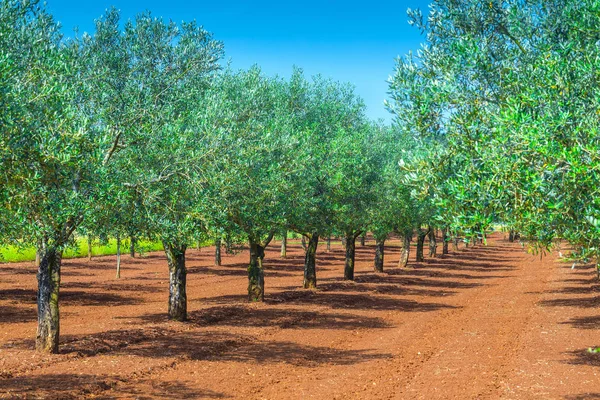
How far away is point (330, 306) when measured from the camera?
41.5 metres

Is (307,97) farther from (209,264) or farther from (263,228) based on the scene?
(263,228)

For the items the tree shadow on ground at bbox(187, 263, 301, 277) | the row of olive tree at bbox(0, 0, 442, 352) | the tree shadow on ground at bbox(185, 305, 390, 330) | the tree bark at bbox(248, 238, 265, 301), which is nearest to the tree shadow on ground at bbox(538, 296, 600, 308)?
the tree shadow on ground at bbox(185, 305, 390, 330)

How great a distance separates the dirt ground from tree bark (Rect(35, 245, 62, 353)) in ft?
1.73

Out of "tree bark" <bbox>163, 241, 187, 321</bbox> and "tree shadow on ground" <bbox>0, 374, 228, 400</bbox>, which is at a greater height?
"tree bark" <bbox>163, 241, 187, 321</bbox>

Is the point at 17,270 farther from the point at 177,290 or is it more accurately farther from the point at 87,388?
the point at 87,388

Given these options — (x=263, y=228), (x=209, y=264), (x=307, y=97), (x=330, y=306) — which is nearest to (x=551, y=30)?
(x=263, y=228)

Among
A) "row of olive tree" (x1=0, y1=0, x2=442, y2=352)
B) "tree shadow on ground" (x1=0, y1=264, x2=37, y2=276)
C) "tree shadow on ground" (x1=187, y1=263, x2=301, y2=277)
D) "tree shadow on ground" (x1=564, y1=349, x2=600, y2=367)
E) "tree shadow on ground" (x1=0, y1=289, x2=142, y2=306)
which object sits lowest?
"tree shadow on ground" (x1=564, y1=349, x2=600, y2=367)

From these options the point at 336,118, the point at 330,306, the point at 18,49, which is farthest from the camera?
the point at 336,118

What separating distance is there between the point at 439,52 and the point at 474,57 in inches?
62.8

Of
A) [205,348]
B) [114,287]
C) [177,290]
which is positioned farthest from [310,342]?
[114,287]

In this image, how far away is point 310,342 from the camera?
95.0 ft

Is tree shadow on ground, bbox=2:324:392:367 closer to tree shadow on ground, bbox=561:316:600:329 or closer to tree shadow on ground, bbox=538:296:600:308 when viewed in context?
tree shadow on ground, bbox=561:316:600:329

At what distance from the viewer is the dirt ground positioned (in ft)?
67.4

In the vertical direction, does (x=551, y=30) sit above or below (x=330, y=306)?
above
